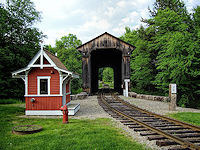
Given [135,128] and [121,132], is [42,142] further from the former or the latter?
[135,128]

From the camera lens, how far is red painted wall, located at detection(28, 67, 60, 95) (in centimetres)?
997

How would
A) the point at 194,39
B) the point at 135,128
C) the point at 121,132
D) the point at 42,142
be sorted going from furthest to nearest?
the point at 194,39 → the point at 135,128 → the point at 121,132 → the point at 42,142

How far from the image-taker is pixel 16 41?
24.4m

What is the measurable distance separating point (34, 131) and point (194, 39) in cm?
1447

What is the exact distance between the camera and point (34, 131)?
6.23 m

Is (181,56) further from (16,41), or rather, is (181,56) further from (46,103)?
(16,41)

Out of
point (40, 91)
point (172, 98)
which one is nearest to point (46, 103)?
point (40, 91)

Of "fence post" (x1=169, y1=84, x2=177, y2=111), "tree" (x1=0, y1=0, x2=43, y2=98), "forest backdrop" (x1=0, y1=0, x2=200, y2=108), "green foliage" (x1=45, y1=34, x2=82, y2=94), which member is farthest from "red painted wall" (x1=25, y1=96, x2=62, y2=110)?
"green foliage" (x1=45, y1=34, x2=82, y2=94)

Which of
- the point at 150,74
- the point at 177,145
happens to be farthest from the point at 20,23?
the point at 177,145

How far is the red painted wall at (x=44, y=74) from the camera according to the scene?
32.7 feet

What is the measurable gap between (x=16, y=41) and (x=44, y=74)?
17.4 m

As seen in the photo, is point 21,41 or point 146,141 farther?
point 21,41

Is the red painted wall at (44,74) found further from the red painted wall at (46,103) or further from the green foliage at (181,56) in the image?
the green foliage at (181,56)

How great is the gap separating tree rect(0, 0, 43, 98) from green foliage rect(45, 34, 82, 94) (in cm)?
921
